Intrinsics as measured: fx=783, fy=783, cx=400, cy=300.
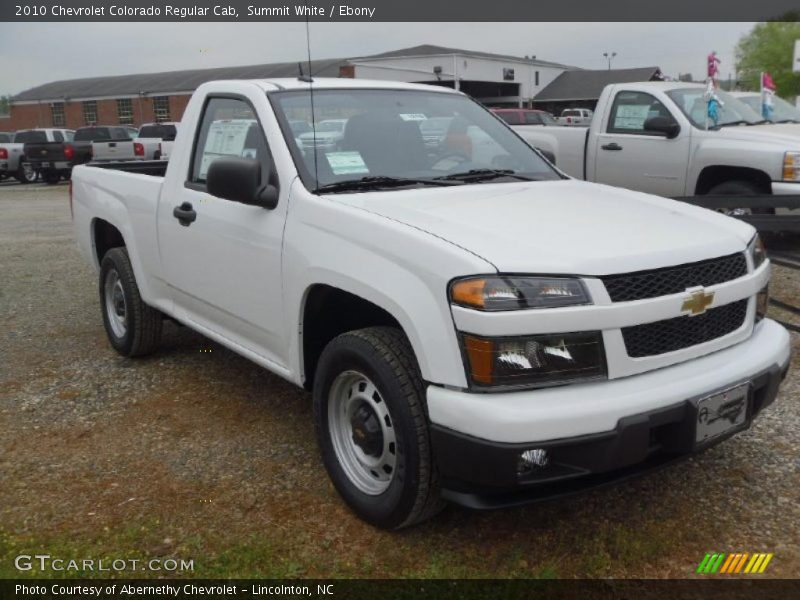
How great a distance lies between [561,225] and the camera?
9.98 ft

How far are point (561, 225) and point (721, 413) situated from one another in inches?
35.6

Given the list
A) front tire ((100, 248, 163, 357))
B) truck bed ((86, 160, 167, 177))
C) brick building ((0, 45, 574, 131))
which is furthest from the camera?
brick building ((0, 45, 574, 131))

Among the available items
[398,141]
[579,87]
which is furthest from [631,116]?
[579,87]

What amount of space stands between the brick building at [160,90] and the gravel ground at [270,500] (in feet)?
129

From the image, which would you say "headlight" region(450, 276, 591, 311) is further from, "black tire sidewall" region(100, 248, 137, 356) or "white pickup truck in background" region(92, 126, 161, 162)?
"white pickup truck in background" region(92, 126, 161, 162)

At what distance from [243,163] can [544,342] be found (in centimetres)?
160

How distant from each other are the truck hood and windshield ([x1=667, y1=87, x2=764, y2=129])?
17.1 feet

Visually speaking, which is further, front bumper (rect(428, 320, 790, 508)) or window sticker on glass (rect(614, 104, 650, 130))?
window sticker on glass (rect(614, 104, 650, 130))

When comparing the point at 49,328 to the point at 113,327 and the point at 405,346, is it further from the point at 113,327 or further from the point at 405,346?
the point at 405,346

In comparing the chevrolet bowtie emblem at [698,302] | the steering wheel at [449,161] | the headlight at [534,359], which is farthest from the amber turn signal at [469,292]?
the steering wheel at [449,161]

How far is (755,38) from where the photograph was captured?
67.4 meters

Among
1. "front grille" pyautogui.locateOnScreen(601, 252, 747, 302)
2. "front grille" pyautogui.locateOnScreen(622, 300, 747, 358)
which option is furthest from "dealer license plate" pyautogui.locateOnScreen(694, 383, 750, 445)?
"front grille" pyautogui.locateOnScreen(601, 252, 747, 302)

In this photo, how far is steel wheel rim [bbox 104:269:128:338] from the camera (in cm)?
547

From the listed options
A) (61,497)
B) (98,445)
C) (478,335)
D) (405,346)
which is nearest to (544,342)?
(478,335)
